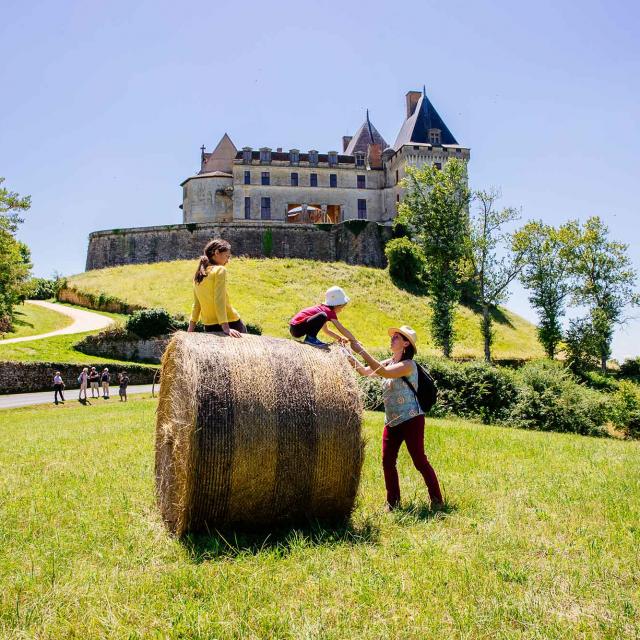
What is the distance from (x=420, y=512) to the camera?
21.4 ft

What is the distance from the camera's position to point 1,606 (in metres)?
4.21

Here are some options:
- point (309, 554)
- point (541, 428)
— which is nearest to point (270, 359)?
point (309, 554)

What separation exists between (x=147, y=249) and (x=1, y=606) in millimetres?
63542

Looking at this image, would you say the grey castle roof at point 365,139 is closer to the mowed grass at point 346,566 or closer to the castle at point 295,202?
the castle at point 295,202

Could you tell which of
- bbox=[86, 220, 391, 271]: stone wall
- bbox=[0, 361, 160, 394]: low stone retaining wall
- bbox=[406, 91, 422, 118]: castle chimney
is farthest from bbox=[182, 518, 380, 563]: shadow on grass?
bbox=[406, 91, 422, 118]: castle chimney

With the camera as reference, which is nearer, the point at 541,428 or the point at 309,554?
the point at 309,554

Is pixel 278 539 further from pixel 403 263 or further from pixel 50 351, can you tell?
pixel 403 263

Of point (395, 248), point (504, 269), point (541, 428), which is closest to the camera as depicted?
point (541, 428)

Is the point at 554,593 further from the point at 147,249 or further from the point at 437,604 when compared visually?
the point at 147,249

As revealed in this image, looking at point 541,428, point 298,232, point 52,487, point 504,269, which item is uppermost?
point 298,232

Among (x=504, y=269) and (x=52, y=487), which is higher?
(x=504, y=269)

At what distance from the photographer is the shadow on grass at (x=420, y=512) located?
6.27 m

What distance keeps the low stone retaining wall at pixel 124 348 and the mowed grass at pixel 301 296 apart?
17.8 ft

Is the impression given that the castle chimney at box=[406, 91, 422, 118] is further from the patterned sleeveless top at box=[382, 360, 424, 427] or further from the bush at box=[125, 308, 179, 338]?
the patterned sleeveless top at box=[382, 360, 424, 427]
